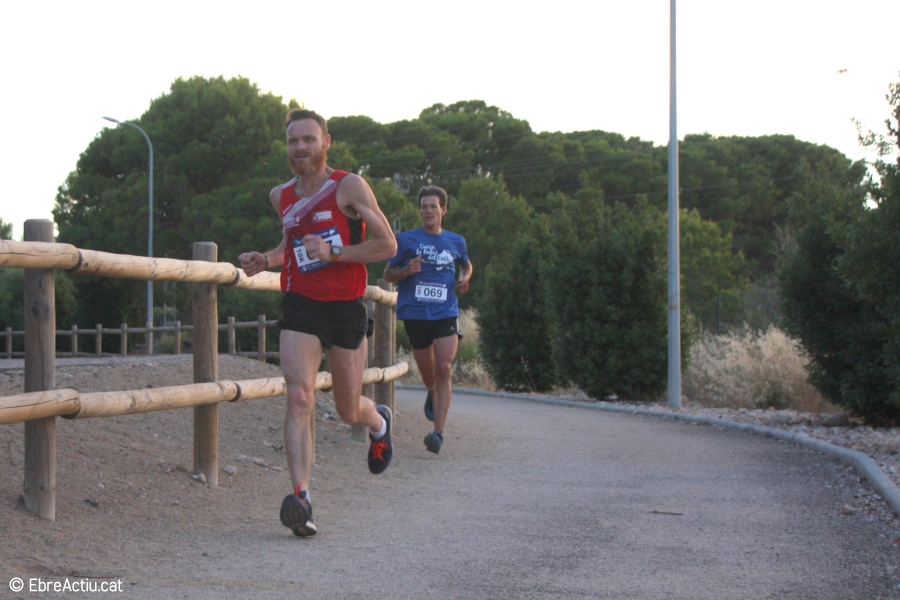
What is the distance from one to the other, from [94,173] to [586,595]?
48.1 meters

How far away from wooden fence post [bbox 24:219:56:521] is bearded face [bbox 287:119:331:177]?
1.19 m

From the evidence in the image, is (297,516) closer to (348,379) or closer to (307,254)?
(348,379)

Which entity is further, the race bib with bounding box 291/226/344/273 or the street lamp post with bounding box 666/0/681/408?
the street lamp post with bounding box 666/0/681/408

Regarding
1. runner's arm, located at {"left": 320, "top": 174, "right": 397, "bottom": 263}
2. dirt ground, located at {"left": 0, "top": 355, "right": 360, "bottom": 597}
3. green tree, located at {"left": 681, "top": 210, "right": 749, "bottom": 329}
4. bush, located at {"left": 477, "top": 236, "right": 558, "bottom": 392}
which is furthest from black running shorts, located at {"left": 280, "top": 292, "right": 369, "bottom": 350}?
green tree, located at {"left": 681, "top": 210, "right": 749, "bottom": 329}

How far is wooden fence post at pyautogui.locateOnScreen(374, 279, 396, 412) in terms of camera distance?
9000mm

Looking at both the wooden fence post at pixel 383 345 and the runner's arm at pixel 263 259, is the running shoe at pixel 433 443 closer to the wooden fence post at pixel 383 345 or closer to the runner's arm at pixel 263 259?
the wooden fence post at pixel 383 345

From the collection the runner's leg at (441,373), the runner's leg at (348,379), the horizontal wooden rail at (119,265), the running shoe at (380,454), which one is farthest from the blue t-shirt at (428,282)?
the runner's leg at (348,379)

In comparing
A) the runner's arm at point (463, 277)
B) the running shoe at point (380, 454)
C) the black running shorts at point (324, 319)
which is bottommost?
the running shoe at point (380, 454)

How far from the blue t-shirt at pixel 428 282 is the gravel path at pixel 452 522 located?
1096 mm

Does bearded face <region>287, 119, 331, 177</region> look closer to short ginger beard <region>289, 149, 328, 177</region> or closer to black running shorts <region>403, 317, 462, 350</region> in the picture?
short ginger beard <region>289, 149, 328, 177</region>

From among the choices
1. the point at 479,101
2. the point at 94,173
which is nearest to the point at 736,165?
the point at 479,101

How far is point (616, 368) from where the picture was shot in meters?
15.1

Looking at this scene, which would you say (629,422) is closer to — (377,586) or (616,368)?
(616,368)

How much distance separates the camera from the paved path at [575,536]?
3973 millimetres
